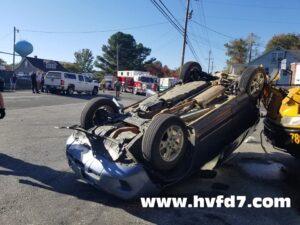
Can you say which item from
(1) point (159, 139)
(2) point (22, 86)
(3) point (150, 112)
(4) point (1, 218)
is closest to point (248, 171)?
(3) point (150, 112)

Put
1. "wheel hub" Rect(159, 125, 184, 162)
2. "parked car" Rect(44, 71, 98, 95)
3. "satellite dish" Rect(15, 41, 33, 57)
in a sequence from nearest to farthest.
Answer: "wheel hub" Rect(159, 125, 184, 162)
"parked car" Rect(44, 71, 98, 95)
"satellite dish" Rect(15, 41, 33, 57)

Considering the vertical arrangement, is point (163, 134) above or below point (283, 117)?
below

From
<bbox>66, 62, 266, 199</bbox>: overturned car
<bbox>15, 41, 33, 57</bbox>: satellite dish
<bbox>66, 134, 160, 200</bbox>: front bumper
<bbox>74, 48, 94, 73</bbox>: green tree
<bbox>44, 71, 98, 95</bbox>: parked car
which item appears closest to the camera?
<bbox>66, 134, 160, 200</bbox>: front bumper

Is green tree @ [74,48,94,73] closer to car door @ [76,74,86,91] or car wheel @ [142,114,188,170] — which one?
car door @ [76,74,86,91]

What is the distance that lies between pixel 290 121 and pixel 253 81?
888 millimetres

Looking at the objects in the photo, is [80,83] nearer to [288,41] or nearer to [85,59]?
[288,41]

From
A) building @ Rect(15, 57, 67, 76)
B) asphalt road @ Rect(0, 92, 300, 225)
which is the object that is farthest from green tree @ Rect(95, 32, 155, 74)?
asphalt road @ Rect(0, 92, 300, 225)

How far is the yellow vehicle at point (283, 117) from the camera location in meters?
5.72

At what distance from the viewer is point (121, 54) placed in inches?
2936

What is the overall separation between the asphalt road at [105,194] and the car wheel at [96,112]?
3.10 feet

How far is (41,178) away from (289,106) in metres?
4.28

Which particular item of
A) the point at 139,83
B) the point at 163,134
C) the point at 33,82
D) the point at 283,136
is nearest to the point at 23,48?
the point at 139,83

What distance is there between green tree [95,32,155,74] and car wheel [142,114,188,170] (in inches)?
2753

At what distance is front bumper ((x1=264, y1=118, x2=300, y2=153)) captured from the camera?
568cm
